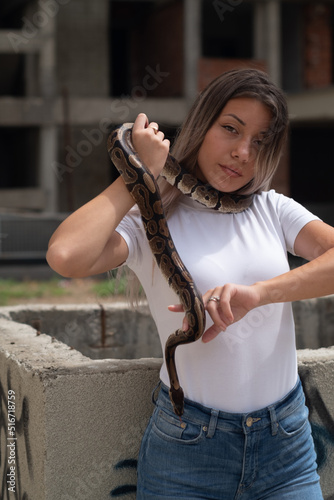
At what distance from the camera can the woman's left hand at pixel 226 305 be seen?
2.29 meters

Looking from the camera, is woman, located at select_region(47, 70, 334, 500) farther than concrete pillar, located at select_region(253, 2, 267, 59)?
No

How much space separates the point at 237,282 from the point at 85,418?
1031 mm

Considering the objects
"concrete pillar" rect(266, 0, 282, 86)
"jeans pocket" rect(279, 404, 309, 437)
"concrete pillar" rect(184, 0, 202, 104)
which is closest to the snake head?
"jeans pocket" rect(279, 404, 309, 437)

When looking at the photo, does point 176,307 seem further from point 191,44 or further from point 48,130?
point 191,44

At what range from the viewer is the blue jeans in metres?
2.44

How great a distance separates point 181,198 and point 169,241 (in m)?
0.32

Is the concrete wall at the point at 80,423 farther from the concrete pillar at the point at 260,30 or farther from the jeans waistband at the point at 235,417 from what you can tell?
the concrete pillar at the point at 260,30

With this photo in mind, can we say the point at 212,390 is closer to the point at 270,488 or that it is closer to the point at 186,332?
the point at 186,332

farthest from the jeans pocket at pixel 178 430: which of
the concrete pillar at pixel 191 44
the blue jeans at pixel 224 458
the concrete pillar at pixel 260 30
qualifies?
the concrete pillar at pixel 260 30

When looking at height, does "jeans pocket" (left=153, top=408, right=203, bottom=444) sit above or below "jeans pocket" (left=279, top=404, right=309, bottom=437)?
above

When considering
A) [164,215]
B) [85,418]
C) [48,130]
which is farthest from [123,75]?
[164,215]

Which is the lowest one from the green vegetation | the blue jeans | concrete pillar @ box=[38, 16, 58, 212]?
the green vegetation

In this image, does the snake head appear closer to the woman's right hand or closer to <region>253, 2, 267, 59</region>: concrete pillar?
the woman's right hand

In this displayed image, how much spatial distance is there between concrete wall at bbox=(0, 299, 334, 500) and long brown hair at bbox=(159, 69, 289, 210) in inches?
35.1
